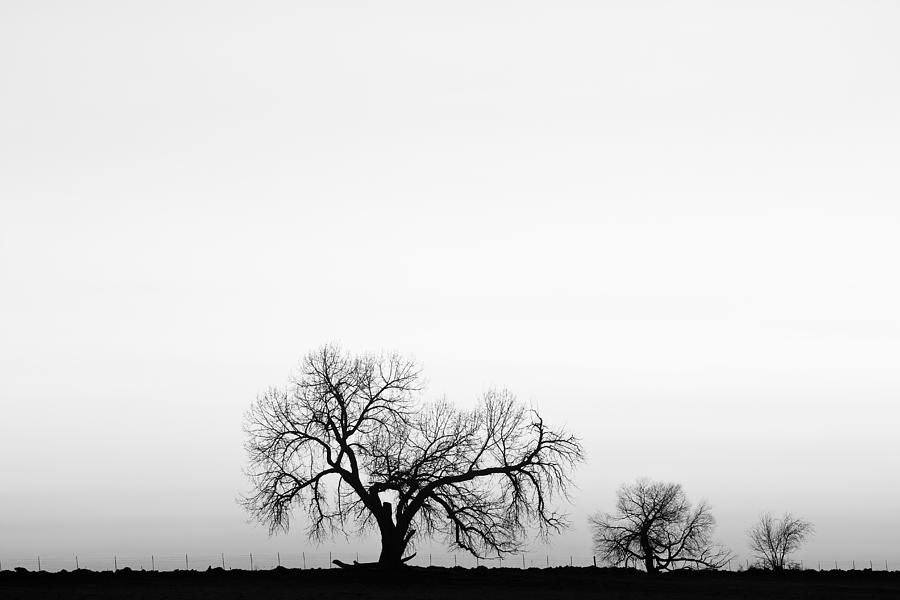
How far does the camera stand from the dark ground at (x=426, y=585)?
37.8 m

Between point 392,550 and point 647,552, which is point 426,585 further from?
point 647,552

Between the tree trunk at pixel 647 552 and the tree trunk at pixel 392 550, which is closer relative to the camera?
the tree trunk at pixel 392 550

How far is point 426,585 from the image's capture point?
139 ft

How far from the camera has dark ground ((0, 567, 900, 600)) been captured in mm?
37781

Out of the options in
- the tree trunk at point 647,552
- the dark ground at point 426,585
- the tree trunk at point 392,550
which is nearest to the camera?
the dark ground at point 426,585

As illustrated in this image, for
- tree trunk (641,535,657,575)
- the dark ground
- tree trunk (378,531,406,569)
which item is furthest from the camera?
tree trunk (641,535,657,575)

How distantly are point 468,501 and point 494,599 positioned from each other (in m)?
10.4

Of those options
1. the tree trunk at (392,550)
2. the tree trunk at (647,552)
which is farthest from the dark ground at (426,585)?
the tree trunk at (647,552)

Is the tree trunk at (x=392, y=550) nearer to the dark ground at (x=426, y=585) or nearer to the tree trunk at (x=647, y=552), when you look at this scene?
the dark ground at (x=426, y=585)

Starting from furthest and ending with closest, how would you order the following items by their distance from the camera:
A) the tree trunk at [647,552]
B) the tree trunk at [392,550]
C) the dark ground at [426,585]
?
1. the tree trunk at [647,552]
2. the tree trunk at [392,550]
3. the dark ground at [426,585]

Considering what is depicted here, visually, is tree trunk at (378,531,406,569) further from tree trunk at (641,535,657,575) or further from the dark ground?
tree trunk at (641,535,657,575)

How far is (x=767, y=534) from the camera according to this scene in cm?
12062

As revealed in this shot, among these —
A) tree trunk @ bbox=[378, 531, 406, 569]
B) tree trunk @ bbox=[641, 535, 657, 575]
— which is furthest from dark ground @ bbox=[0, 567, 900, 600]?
tree trunk @ bbox=[641, 535, 657, 575]

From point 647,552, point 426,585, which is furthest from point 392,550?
point 647,552
